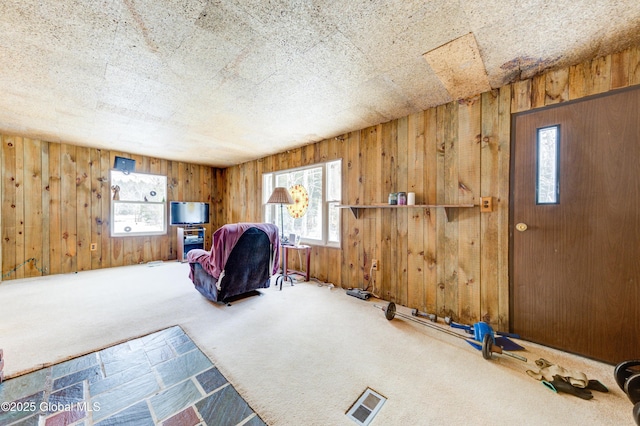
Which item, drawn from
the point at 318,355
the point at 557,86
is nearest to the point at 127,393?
the point at 318,355

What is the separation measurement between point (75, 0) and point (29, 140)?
4.45 meters

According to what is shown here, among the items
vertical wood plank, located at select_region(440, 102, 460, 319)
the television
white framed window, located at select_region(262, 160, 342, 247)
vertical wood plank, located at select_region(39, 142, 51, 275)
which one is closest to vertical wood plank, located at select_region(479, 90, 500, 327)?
vertical wood plank, located at select_region(440, 102, 460, 319)

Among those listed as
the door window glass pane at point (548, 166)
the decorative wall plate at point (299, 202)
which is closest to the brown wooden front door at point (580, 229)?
the door window glass pane at point (548, 166)

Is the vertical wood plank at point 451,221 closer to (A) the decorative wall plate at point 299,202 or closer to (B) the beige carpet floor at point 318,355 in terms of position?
(B) the beige carpet floor at point 318,355

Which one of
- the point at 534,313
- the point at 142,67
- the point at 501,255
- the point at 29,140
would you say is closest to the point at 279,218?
the point at 142,67

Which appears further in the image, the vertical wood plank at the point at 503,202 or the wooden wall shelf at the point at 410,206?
the wooden wall shelf at the point at 410,206

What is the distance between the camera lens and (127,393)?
1455 mm

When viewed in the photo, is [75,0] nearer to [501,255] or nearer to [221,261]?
[221,261]

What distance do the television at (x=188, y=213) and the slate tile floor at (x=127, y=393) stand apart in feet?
13.4

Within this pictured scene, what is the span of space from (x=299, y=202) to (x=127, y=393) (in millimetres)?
3262

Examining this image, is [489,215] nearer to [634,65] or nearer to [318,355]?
[634,65]

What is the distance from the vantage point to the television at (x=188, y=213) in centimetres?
546

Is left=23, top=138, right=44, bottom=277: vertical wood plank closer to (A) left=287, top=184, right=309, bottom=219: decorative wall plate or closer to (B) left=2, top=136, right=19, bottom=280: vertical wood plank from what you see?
(B) left=2, top=136, right=19, bottom=280: vertical wood plank

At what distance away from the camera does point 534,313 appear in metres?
2.06
